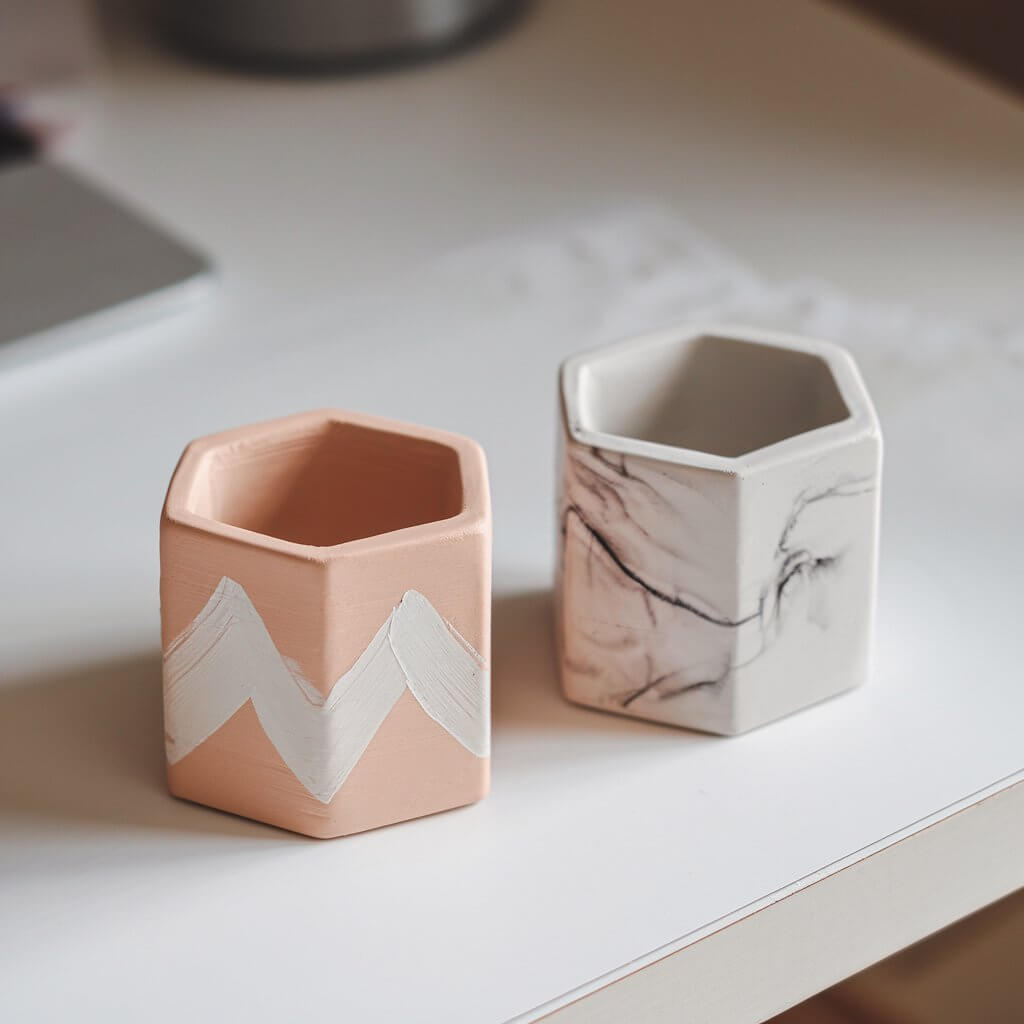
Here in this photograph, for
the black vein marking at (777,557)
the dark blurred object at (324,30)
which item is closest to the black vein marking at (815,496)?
the black vein marking at (777,557)

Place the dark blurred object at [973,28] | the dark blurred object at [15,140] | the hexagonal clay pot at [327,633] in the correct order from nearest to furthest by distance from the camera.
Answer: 1. the hexagonal clay pot at [327,633]
2. the dark blurred object at [15,140]
3. the dark blurred object at [973,28]

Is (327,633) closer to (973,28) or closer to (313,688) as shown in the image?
(313,688)

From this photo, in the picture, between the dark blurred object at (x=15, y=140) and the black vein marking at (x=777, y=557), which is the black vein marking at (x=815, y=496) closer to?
the black vein marking at (x=777, y=557)

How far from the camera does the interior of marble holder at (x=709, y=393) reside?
0.46 meters

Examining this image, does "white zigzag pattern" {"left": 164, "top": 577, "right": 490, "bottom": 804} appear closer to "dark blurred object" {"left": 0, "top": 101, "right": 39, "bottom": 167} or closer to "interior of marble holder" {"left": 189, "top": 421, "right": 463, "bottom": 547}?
"interior of marble holder" {"left": 189, "top": 421, "right": 463, "bottom": 547}

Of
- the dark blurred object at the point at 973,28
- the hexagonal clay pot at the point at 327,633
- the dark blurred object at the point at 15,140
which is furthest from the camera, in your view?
the dark blurred object at the point at 973,28

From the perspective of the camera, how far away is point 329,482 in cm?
44

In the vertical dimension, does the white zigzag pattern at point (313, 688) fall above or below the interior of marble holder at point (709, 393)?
below

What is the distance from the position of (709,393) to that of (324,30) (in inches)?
18.8

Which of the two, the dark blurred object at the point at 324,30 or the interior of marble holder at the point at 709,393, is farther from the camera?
the dark blurred object at the point at 324,30

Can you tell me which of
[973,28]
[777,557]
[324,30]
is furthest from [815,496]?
[973,28]

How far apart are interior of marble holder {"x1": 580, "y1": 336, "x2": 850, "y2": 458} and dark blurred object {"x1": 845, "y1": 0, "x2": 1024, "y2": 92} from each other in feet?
1.90

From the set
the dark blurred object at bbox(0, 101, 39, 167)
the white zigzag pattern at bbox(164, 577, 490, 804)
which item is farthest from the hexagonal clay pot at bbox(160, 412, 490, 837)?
the dark blurred object at bbox(0, 101, 39, 167)

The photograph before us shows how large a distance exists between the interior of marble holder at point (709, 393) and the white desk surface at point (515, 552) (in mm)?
76
